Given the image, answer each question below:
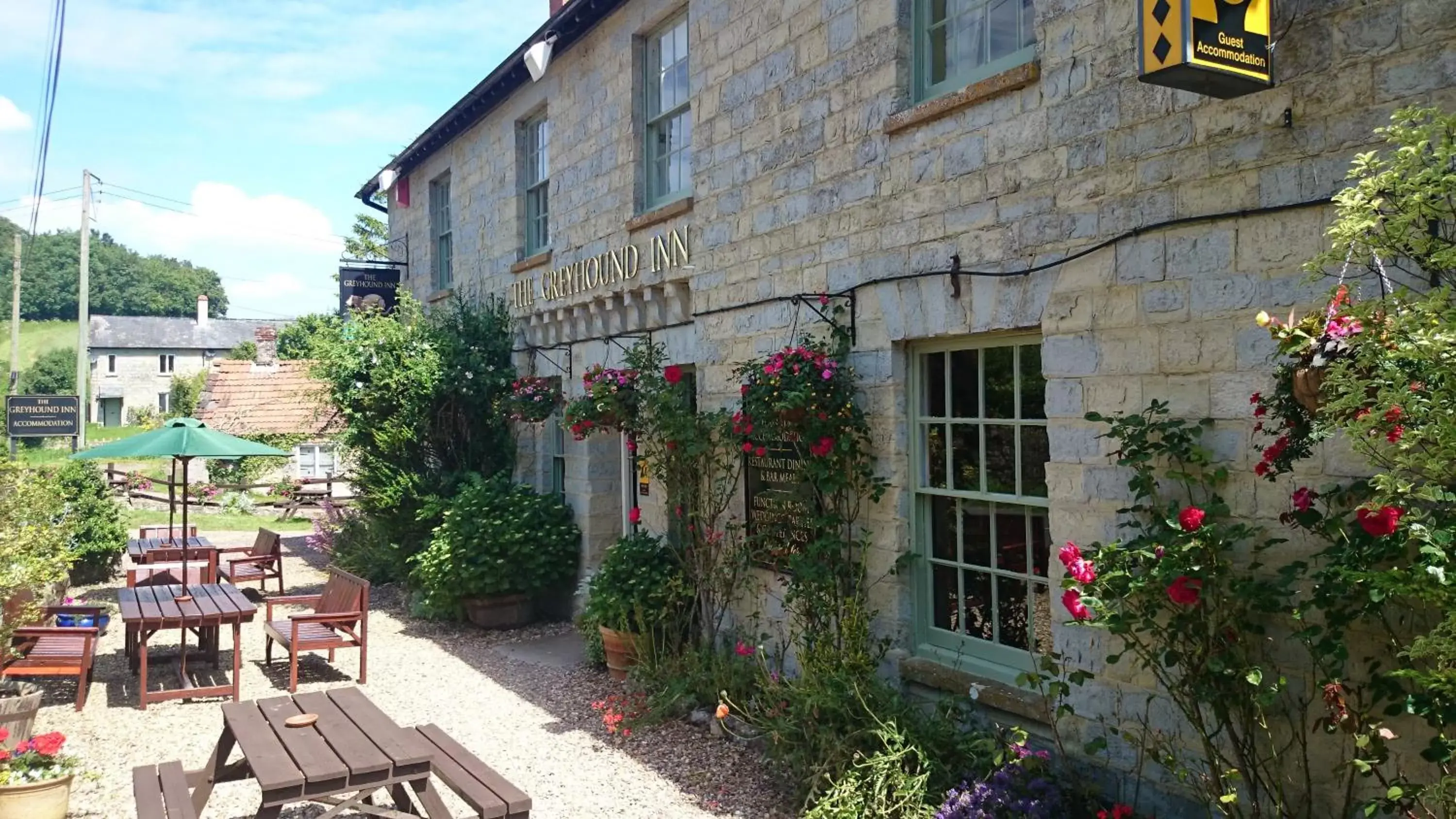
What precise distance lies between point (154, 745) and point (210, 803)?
4.68 feet

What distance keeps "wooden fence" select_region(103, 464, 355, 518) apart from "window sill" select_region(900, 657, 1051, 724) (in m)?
17.3

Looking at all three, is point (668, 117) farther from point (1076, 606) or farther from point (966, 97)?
point (1076, 606)

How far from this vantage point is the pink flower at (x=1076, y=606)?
419 centimetres

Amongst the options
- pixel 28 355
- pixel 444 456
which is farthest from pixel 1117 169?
pixel 28 355

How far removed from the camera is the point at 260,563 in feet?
39.1

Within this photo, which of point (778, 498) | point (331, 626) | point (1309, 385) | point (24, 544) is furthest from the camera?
point (331, 626)

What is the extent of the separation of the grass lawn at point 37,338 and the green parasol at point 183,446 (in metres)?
70.2

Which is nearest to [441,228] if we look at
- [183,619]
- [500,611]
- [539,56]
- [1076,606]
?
[539,56]

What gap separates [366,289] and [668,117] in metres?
8.05

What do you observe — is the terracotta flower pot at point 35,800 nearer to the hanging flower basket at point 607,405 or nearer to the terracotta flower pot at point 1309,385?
the hanging flower basket at point 607,405

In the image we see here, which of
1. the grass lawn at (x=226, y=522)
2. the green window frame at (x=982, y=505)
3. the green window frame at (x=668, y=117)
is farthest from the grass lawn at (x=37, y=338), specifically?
the green window frame at (x=982, y=505)

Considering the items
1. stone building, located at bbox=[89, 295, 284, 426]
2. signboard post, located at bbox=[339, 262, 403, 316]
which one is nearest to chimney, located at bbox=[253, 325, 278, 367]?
signboard post, located at bbox=[339, 262, 403, 316]

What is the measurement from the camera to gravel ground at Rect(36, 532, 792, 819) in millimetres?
5812

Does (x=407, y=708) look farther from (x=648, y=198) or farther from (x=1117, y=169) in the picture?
(x=1117, y=169)
